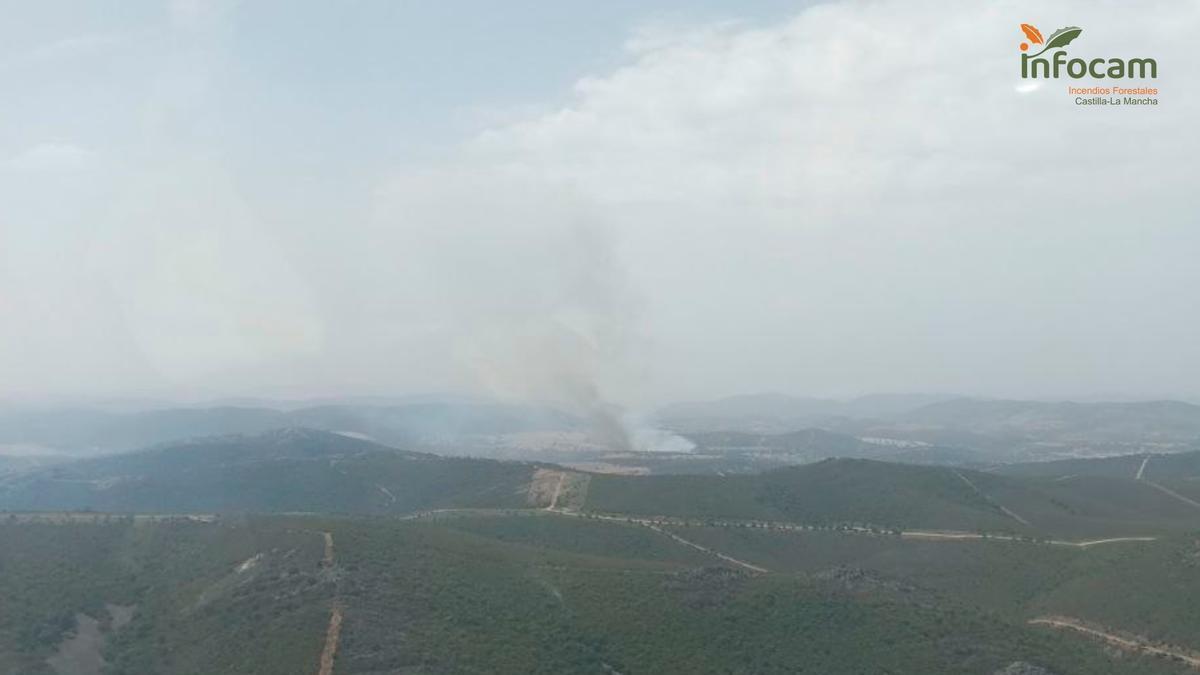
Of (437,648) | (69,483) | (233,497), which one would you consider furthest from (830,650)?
(69,483)

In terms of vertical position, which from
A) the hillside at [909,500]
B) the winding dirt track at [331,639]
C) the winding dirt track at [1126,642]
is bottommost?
the winding dirt track at [1126,642]

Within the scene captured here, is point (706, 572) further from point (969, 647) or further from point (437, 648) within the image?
point (437, 648)

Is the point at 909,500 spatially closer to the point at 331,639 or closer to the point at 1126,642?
the point at 1126,642

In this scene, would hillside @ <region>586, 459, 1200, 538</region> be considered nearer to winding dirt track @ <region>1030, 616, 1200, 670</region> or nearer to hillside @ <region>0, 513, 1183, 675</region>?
hillside @ <region>0, 513, 1183, 675</region>

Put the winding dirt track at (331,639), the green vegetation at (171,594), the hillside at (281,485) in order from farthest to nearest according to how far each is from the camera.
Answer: the hillside at (281,485) < the green vegetation at (171,594) < the winding dirt track at (331,639)

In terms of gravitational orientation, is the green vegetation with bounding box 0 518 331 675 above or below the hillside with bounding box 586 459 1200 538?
below

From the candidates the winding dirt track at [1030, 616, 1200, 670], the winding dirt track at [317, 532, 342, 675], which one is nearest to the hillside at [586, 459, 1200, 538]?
the winding dirt track at [1030, 616, 1200, 670]

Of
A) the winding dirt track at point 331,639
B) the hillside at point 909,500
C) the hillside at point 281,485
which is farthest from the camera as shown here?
the hillside at point 281,485

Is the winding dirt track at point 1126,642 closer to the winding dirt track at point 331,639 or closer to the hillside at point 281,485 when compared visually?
the winding dirt track at point 331,639

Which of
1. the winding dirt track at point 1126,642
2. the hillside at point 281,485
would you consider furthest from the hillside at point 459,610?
the hillside at point 281,485
